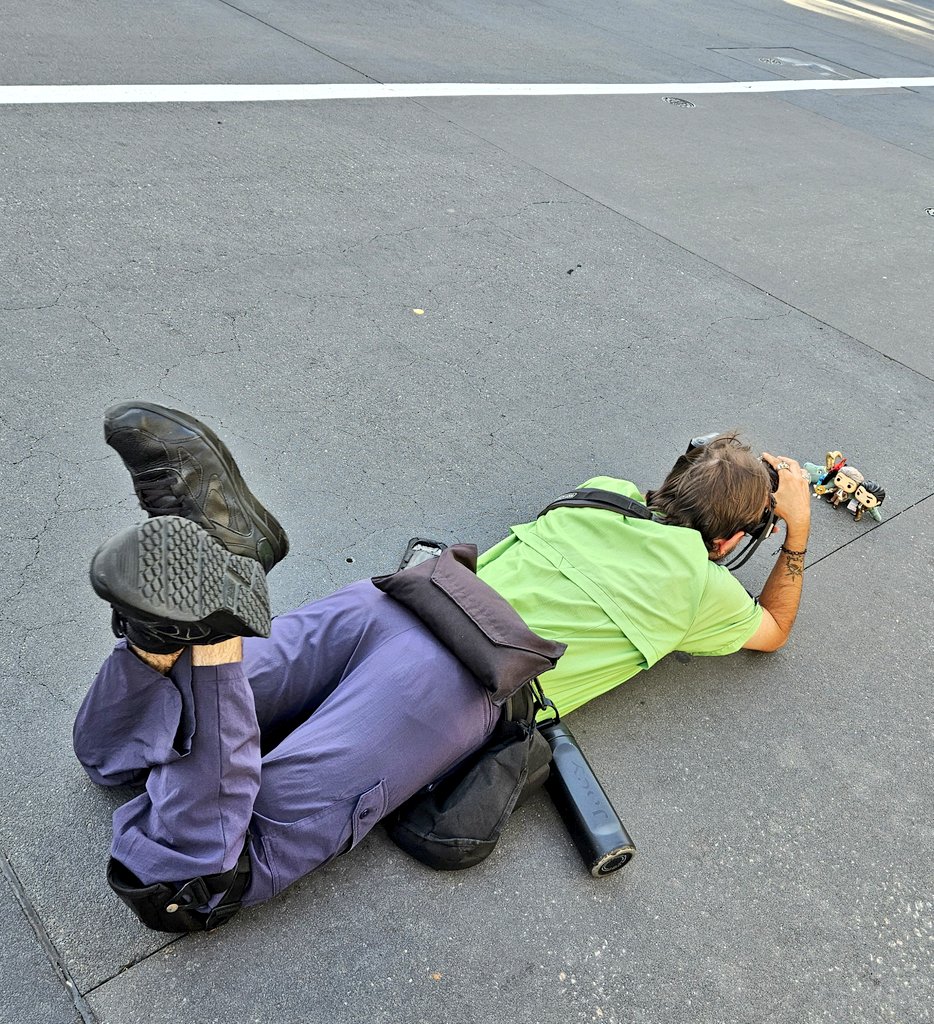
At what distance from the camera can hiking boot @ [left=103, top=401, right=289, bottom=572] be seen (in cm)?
220

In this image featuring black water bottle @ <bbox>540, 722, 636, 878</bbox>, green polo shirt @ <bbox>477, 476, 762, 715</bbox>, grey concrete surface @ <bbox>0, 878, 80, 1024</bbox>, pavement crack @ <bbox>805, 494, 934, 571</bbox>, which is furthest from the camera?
pavement crack @ <bbox>805, 494, 934, 571</bbox>

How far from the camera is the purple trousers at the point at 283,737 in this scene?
6.79ft

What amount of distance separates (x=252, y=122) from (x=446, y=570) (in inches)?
194

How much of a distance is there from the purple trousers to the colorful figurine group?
2.42 m

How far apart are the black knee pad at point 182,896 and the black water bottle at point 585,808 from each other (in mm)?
911

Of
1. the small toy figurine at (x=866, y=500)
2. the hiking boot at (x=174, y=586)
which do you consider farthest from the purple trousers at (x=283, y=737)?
the small toy figurine at (x=866, y=500)

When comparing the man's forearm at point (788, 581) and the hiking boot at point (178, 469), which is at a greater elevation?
the hiking boot at point (178, 469)

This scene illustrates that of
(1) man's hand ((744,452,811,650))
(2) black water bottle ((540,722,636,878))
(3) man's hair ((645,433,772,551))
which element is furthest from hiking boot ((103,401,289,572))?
(1) man's hand ((744,452,811,650))

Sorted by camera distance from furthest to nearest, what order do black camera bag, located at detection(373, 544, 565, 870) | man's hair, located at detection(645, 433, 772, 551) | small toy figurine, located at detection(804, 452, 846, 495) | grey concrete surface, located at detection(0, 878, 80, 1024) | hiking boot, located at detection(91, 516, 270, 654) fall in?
small toy figurine, located at detection(804, 452, 846, 495) → man's hair, located at detection(645, 433, 772, 551) → black camera bag, located at detection(373, 544, 565, 870) → grey concrete surface, located at detection(0, 878, 80, 1024) → hiking boot, located at detection(91, 516, 270, 654)

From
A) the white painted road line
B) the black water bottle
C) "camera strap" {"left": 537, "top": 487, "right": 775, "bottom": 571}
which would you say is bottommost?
the black water bottle

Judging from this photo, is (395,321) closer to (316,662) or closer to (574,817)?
(316,662)

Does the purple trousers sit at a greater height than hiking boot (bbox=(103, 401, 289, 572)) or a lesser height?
lesser

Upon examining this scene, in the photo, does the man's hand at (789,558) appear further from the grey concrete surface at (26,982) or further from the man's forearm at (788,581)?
the grey concrete surface at (26,982)

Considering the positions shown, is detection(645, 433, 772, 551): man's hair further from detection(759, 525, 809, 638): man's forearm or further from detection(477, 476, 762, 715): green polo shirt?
detection(759, 525, 809, 638): man's forearm
